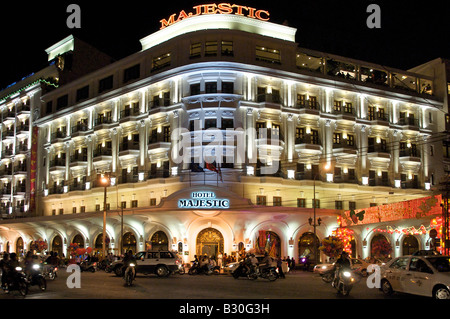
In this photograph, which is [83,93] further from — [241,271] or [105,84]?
[241,271]

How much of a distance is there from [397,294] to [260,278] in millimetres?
10744

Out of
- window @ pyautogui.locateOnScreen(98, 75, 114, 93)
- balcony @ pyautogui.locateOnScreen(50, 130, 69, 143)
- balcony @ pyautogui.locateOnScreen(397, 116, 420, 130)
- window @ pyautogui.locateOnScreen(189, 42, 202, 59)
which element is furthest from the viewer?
balcony @ pyautogui.locateOnScreen(50, 130, 69, 143)

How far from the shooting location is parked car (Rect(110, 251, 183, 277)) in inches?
1122

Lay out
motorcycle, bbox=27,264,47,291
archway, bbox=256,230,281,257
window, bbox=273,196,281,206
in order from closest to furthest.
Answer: motorcycle, bbox=27,264,47,291, archway, bbox=256,230,281,257, window, bbox=273,196,281,206

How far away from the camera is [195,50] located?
44.0 metres

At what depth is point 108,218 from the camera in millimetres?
43531

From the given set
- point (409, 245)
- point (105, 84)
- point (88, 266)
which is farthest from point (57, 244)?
point (409, 245)

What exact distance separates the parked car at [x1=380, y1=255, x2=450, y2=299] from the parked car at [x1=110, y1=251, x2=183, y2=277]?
13.9 meters

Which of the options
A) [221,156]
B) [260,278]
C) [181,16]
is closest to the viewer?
[260,278]

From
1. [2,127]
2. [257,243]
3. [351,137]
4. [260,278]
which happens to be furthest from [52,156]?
[260,278]

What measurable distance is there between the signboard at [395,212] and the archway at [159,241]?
50.0ft

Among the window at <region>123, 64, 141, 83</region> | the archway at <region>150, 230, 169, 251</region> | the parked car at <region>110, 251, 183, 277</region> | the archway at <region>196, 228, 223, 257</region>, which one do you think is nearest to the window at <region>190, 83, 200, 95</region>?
the window at <region>123, 64, 141, 83</region>

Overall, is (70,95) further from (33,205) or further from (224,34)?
(224,34)

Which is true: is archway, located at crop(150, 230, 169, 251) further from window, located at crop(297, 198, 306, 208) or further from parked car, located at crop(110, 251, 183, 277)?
parked car, located at crop(110, 251, 183, 277)
